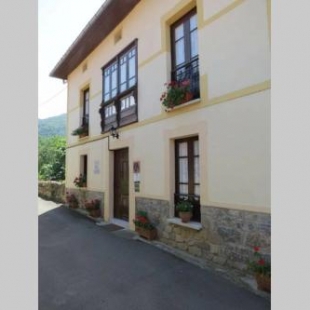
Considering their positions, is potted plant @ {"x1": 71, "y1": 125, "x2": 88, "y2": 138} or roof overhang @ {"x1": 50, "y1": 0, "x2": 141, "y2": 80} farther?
potted plant @ {"x1": 71, "y1": 125, "x2": 88, "y2": 138}

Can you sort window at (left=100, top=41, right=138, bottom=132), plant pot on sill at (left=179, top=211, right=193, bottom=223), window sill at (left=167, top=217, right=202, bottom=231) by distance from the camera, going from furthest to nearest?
1. window at (left=100, top=41, right=138, bottom=132)
2. plant pot on sill at (left=179, top=211, right=193, bottom=223)
3. window sill at (left=167, top=217, right=202, bottom=231)

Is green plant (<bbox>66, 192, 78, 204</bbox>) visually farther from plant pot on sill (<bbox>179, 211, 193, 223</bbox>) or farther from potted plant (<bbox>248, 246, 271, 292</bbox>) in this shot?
potted plant (<bbox>248, 246, 271, 292</bbox>)

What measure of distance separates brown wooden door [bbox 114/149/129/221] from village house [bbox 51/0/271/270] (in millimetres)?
31

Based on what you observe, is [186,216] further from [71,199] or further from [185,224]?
[71,199]

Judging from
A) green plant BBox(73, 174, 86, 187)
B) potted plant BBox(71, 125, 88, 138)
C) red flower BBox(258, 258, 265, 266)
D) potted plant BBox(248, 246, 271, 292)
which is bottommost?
potted plant BBox(248, 246, 271, 292)

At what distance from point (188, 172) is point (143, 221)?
172 cm

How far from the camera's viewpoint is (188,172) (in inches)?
229

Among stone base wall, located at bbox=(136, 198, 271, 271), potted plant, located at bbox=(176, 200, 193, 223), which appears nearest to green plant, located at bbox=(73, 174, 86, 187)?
stone base wall, located at bbox=(136, 198, 271, 271)

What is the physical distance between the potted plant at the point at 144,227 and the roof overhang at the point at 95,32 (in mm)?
5700

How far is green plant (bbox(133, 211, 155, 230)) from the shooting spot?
6465 millimetres

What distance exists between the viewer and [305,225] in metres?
0.87

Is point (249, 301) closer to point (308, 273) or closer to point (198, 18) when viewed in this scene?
point (308, 273)

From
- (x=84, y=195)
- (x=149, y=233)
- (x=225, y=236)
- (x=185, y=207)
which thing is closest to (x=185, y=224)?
(x=185, y=207)

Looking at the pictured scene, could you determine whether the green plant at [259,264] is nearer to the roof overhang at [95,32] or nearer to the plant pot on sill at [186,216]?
the plant pot on sill at [186,216]
